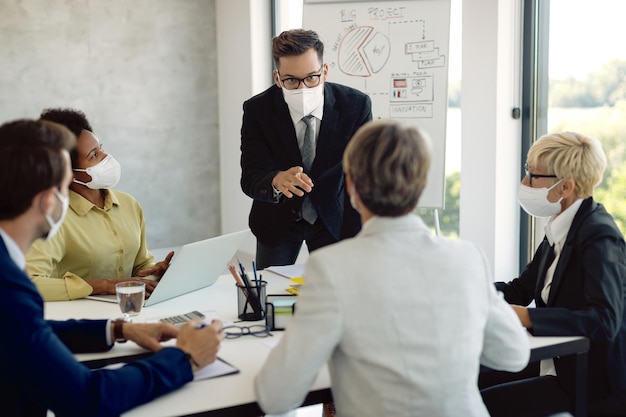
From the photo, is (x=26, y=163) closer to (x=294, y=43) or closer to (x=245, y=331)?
(x=245, y=331)

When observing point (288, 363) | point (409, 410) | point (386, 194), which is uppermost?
point (386, 194)

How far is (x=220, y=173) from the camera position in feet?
20.1

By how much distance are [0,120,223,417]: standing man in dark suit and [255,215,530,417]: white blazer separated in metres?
0.29

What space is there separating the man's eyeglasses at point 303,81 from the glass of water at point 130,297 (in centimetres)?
125

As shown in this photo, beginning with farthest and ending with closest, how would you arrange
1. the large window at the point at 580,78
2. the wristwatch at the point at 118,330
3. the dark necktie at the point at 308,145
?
the large window at the point at 580,78 < the dark necktie at the point at 308,145 < the wristwatch at the point at 118,330

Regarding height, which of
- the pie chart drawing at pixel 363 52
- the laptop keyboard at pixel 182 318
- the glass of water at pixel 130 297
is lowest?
the laptop keyboard at pixel 182 318

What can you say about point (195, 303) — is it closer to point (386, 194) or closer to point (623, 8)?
point (386, 194)

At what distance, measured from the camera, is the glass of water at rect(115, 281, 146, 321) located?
2152 mm

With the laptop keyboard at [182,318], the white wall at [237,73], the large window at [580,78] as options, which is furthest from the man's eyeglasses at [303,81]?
the white wall at [237,73]

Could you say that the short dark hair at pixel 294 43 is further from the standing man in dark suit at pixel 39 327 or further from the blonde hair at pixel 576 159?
the standing man in dark suit at pixel 39 327

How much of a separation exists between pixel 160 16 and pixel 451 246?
182 inches

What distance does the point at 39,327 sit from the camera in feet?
4.94

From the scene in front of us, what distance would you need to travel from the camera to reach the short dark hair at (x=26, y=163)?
4.94 feet

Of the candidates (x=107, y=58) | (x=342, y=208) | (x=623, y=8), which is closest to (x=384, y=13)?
(x=623, y=8)
